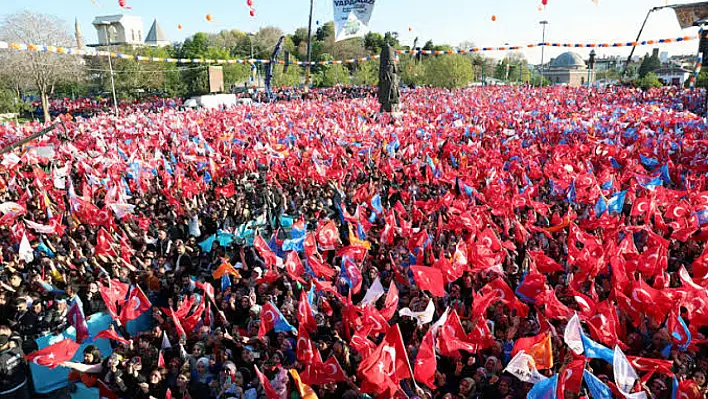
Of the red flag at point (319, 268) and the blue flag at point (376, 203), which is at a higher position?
the blue flag at point (376, 203)

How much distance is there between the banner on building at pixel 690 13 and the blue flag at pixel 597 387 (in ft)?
72.0

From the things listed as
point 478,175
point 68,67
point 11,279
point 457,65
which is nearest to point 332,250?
point 11,279

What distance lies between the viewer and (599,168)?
1264 cm

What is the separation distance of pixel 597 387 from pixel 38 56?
3427cm

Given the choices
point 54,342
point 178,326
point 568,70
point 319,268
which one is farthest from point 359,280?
point 568,70

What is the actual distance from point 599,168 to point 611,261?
7.45 m

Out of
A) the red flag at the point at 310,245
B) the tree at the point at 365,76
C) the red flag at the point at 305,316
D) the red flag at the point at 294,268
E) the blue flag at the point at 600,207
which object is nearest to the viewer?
the red flag at the point at 305,316

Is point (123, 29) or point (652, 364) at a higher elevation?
point (123, 29)

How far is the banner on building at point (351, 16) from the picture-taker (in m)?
23.6

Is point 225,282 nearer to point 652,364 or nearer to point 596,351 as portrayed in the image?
point 596,351

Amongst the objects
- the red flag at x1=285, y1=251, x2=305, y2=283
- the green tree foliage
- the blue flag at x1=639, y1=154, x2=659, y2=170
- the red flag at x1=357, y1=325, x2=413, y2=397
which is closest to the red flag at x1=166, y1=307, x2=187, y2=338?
the red flag at x1=285, y1=251, x2=305, y2=283

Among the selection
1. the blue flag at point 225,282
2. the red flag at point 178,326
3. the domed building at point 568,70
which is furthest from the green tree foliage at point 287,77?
the domed building at point 568,70

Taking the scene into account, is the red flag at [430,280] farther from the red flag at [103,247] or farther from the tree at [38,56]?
the tree at [38,56]

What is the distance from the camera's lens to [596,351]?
4414 mm
